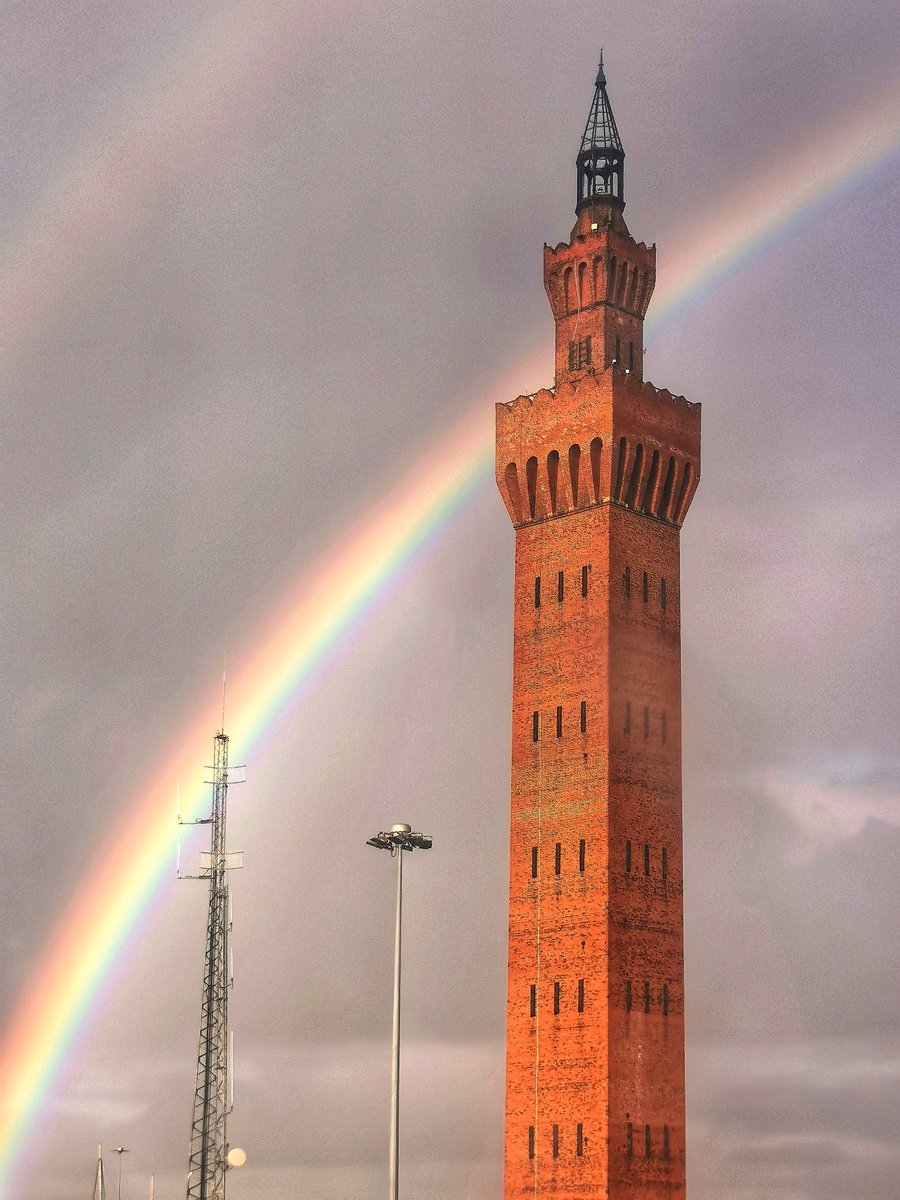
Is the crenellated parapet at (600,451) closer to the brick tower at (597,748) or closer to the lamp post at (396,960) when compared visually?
the brick tower at (597,748)

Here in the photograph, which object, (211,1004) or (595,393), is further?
(595,393)

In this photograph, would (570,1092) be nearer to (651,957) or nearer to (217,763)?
(651,957)

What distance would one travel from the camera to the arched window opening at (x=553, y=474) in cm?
9081

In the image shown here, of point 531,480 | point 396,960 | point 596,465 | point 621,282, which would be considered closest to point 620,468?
point 596,465

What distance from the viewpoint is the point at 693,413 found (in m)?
93.5

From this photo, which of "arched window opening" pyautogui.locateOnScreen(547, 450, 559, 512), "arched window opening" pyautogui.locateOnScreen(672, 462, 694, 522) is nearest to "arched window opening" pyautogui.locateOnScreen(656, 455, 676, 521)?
"arched window opening" pyautogui.locateOnScreen(672, 462, 694, 522)

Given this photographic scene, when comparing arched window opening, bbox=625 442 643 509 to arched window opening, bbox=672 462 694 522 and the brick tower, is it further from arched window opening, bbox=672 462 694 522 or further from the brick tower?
arched window opening, bbox=672 462 694 522

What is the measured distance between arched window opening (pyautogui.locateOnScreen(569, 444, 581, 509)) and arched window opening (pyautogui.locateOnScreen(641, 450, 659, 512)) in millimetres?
2981

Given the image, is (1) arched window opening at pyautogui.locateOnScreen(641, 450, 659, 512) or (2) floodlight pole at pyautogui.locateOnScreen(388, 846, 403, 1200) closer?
(2) floodlight pole at pyautogui.locateOnScreen(388, 846, 403, 1200)

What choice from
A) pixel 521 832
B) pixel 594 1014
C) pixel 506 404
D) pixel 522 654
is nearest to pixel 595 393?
pixel 506 404

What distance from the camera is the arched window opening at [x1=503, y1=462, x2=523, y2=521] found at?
92.2m

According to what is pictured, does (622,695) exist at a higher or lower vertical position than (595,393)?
lower

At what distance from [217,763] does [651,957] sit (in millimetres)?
19838

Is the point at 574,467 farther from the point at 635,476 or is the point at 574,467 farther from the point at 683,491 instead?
the point at 683,491
